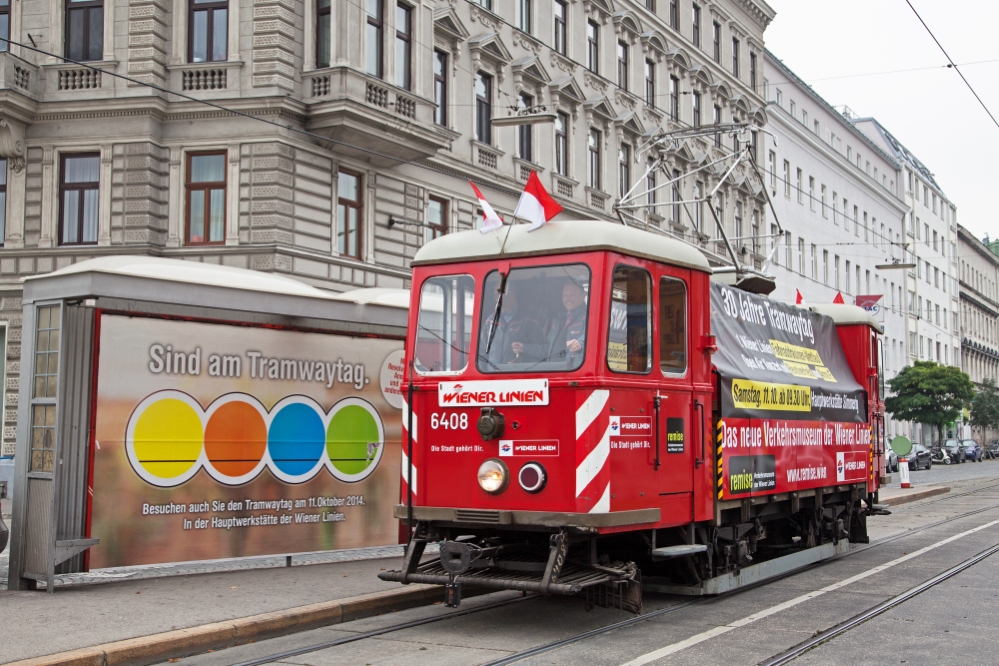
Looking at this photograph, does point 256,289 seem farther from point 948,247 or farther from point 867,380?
point 948,247

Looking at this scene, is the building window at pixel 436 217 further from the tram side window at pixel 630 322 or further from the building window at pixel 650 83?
the tram side window at pixel 630 322

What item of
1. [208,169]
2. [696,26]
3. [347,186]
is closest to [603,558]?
[208,169]

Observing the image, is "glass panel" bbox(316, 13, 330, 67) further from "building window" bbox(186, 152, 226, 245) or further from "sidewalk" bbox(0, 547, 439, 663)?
"sidewalk" bbox(0, 547, 439, 663)

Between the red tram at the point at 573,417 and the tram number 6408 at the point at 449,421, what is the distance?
14mm

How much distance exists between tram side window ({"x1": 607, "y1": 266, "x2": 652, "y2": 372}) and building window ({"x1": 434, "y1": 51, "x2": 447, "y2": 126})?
19527mm

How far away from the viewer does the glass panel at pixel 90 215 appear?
23.9 m

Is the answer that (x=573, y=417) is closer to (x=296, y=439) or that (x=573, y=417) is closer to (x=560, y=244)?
(x=560, y=244)

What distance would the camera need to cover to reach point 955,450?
5997 centimetres

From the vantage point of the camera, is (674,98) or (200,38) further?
(674,98)

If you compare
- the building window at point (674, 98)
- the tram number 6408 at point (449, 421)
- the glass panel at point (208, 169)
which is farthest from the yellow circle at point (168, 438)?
the building window at point (674, 98)

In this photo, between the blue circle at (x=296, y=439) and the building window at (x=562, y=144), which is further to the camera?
the building window at (x=562, y=144)

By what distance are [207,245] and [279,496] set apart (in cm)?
1331

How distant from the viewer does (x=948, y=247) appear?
8312 cm

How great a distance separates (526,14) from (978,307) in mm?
73008
